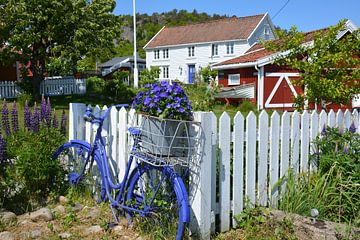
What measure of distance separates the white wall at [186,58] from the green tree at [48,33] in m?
17.9

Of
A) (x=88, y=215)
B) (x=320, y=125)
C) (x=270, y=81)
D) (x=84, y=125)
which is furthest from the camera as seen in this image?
(x=270, y=81)

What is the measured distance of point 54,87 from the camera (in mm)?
21875

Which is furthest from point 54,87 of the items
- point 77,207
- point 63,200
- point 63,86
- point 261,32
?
point 261,32

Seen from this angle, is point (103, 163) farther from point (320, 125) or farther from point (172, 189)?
point (320, 125)

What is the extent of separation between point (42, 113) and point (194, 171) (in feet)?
7.16

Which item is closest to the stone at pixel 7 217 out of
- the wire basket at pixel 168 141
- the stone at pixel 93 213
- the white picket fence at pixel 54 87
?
the stone at pixel 93 213

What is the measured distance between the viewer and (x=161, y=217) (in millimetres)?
3148

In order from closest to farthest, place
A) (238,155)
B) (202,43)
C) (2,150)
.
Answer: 1. (238,155)
2. (2,150)
3. (202,43)

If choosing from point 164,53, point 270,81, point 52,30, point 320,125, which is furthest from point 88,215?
point 164,53

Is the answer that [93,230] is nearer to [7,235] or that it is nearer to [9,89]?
[7,235]

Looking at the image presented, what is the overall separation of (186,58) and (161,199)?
3469cm

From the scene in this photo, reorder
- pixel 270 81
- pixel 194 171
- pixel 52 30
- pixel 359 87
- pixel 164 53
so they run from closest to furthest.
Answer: pixel 194 171 < pixel 359 87 < pixel 52 30 < pixel 270 81 < pixel 164 53

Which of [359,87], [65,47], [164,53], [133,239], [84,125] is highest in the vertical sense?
[164,53]

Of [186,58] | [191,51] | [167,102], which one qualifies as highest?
[191,51]
